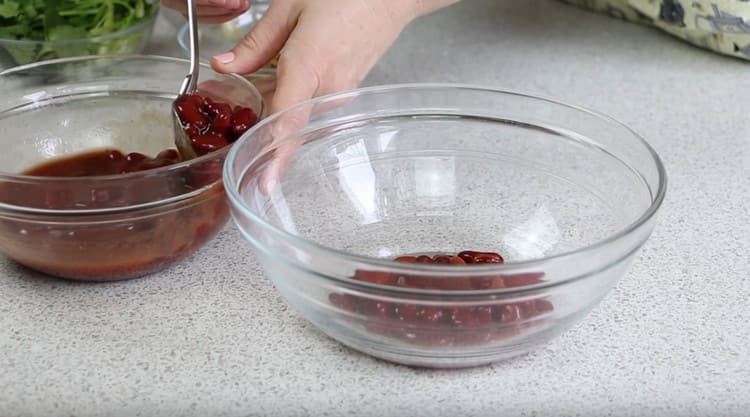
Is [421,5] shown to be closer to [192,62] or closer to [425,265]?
[192,62]

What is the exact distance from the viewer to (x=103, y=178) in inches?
38.7

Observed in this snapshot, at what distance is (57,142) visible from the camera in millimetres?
1253

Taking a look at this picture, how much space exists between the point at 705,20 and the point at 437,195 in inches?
27.4

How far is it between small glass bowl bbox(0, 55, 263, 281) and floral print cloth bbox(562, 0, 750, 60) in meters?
0.83

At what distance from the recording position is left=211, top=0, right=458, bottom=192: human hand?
1.19m

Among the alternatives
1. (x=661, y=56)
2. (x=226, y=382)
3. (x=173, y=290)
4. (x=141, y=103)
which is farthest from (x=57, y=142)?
(x=661, y=56)

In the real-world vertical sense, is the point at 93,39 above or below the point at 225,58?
below

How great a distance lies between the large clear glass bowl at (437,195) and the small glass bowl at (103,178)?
0.07 metres

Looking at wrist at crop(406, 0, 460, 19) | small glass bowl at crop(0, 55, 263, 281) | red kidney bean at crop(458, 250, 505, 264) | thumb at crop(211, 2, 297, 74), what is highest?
wrist at crop(406, 0, 460, 19)

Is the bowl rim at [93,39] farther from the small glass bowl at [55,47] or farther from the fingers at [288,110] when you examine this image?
the fingers at [288,110]

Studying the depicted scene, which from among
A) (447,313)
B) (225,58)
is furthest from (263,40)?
(447,313)

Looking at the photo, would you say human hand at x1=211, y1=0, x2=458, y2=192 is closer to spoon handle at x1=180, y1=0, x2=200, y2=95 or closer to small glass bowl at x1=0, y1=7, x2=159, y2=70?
spoon handle at x1=180, y1=0, x2=200, y2=95

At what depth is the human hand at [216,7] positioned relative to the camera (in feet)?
4.78

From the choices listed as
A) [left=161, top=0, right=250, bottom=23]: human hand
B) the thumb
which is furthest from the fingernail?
[left=161, top=0, right=250, bottom=23]: human hand
